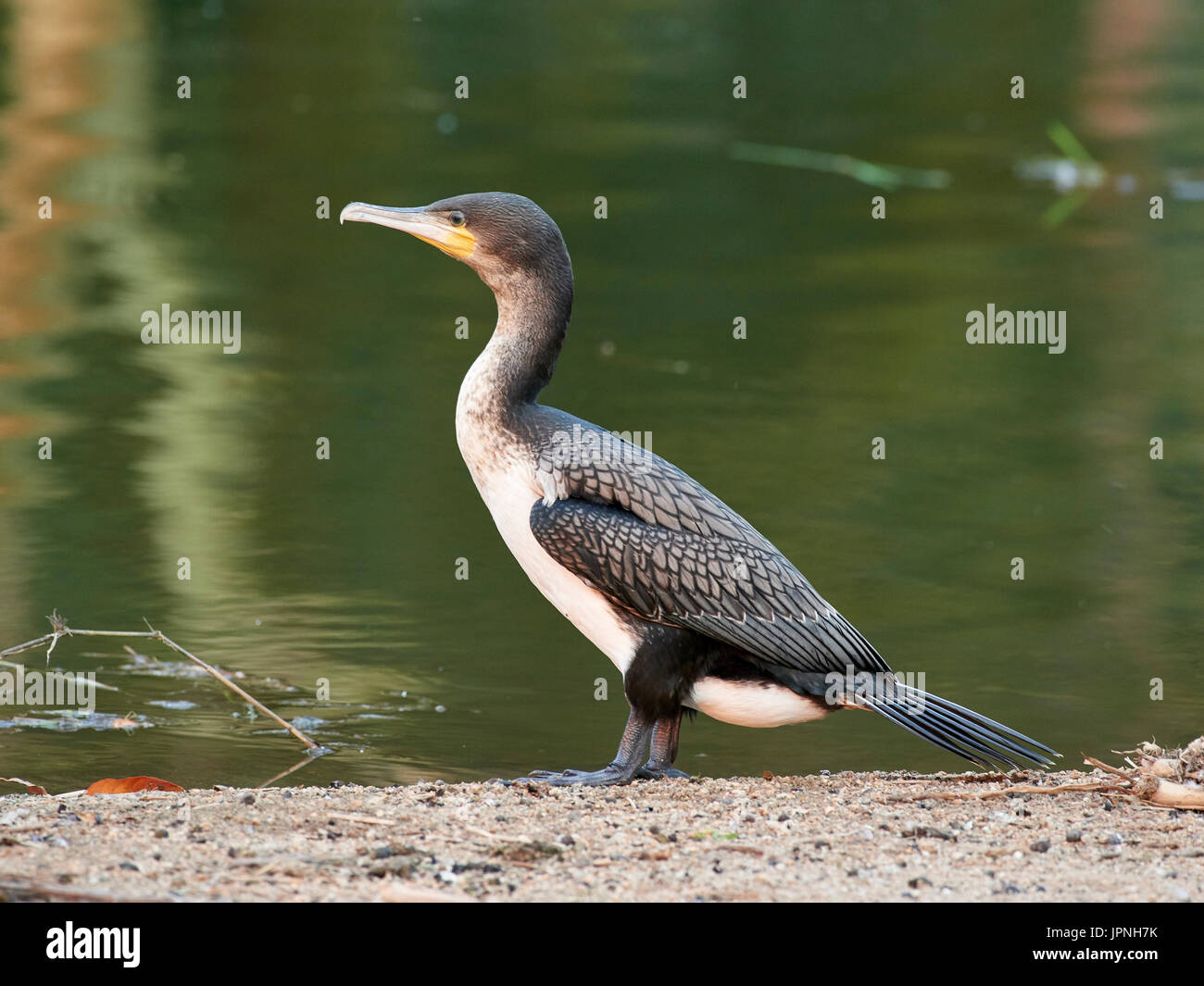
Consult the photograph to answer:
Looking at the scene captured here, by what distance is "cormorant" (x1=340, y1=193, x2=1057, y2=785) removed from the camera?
6.05 metres

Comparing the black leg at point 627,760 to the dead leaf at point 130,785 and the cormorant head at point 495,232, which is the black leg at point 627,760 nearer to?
the dead leaf at point 130,785

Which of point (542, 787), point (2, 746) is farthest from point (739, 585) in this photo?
point (2, 746)

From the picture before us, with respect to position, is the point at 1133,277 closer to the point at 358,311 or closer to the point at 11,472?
the point at 358,311

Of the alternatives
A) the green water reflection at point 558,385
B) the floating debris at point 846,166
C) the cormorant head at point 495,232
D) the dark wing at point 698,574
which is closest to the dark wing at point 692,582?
the dark wing at point 698,574

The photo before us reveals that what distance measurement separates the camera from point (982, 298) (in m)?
15.2

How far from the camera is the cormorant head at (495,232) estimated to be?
6480 millimetres

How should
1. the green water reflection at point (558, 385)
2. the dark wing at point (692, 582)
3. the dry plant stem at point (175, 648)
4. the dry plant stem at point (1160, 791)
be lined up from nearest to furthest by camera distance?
the dry plant stem at point (1160, 791)
the dark wing at point (692, 582)
the dry plant stem at point (175, 648)
the green water reflection at point (558, 385)

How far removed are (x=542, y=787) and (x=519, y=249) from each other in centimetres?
185

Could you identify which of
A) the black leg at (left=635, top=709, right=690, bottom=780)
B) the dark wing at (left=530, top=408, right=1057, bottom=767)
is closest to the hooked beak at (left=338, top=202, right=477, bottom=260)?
the dark wing at (left=530, top=408, right=1057, bottom=767)

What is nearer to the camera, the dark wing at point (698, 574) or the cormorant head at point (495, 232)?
the dark wing at point (698, 574)

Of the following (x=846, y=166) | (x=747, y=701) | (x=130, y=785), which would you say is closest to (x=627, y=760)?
(x=747, y=701)

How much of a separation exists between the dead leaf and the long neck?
162 cm

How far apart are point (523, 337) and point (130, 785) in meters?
1.97
